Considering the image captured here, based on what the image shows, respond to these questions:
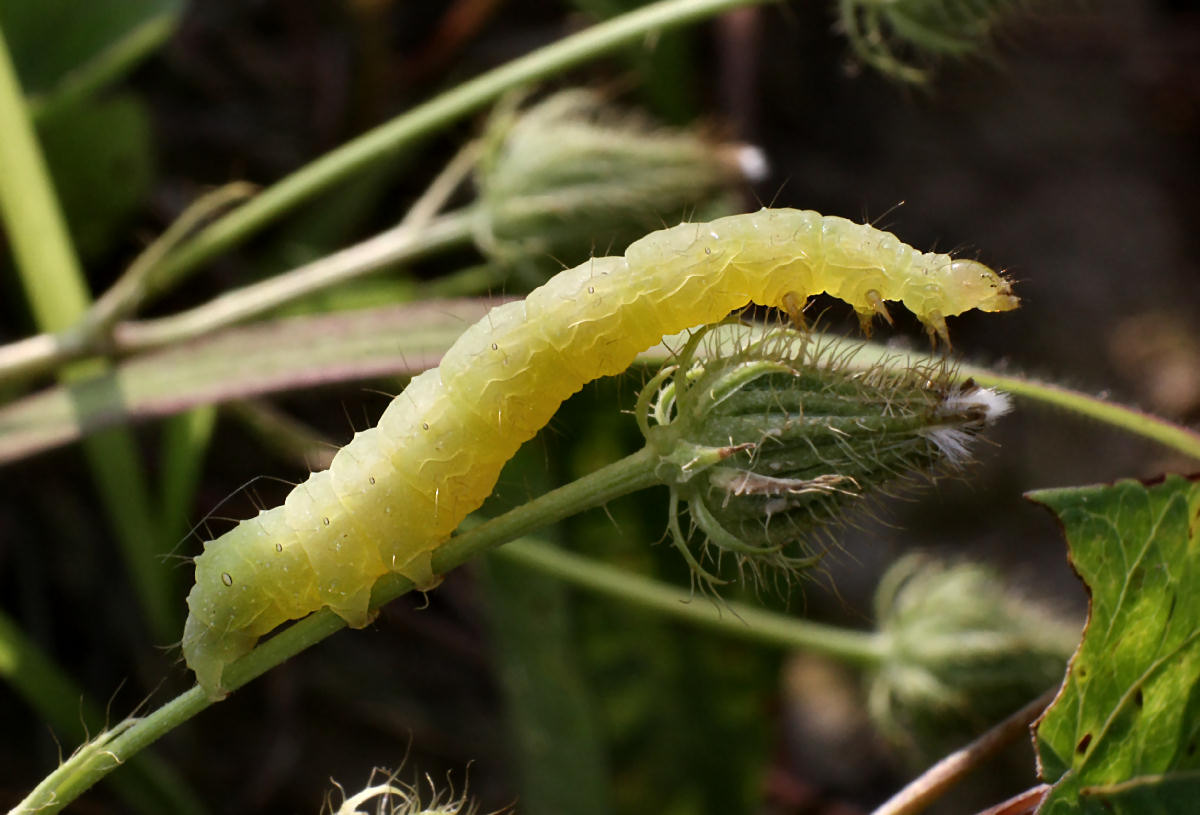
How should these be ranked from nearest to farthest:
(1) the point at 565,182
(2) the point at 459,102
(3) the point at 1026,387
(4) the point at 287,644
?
(4) the point at 287,644, (3) the point at 1026,387, (2) the point at 459,102, (1) the point at 565,182

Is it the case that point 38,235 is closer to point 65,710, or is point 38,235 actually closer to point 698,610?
point 65,710

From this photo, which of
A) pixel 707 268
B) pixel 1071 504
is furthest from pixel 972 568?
pixel 707 268

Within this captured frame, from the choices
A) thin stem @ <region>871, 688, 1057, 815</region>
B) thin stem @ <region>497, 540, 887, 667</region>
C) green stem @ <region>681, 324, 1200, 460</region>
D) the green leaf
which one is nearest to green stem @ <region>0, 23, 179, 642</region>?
thin stem @ <region>497, 540, 887, 667</region>

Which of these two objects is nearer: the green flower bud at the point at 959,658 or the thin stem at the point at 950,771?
the thin stem at the point at 950,771

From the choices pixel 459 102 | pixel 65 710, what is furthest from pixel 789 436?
pixel 65 710

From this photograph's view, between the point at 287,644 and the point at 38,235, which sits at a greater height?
the point at 38,235

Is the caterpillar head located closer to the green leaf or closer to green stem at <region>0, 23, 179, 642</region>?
the green leaf

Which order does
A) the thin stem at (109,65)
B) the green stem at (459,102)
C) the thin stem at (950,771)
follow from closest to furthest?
the thin stem at (950,771), the green stem at (459,102), the thin stem at (109,65)

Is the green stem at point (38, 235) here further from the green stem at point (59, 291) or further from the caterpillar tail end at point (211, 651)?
the caterpillar tail end at point (211, 651)

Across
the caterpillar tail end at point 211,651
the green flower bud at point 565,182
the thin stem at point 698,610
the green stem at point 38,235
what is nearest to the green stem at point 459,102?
the green flower bud at point 565,182
